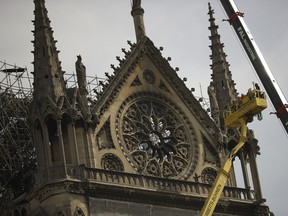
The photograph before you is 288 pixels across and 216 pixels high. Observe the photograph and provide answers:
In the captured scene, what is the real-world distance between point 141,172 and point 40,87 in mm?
5535

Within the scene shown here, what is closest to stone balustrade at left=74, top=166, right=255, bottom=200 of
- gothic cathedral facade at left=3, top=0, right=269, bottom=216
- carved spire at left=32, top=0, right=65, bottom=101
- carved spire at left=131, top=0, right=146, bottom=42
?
gothic cathedral facade at left=3, top=0, right=269, bottom=216

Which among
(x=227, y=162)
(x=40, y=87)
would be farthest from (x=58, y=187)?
(x=227, y=162)

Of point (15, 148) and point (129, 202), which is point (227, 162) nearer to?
point (129, 202)

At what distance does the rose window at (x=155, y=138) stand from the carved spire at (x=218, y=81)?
1967mm

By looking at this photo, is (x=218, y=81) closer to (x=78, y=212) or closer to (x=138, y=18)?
(x=138, y=18)

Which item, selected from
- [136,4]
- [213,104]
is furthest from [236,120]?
[136,4]

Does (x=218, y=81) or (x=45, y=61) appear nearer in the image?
(x=45, y=61)

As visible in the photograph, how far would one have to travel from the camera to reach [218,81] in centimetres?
6191

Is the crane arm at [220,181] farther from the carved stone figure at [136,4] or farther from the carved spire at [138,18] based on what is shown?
the carved stone figure at [136,4]

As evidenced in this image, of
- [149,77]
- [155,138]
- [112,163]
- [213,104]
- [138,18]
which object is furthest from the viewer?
[213,104]

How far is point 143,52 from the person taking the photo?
2333 inches

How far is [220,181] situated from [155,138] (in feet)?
11.6

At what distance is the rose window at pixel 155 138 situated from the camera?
5691 cm

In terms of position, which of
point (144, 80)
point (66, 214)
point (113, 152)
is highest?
point (144, 80)
